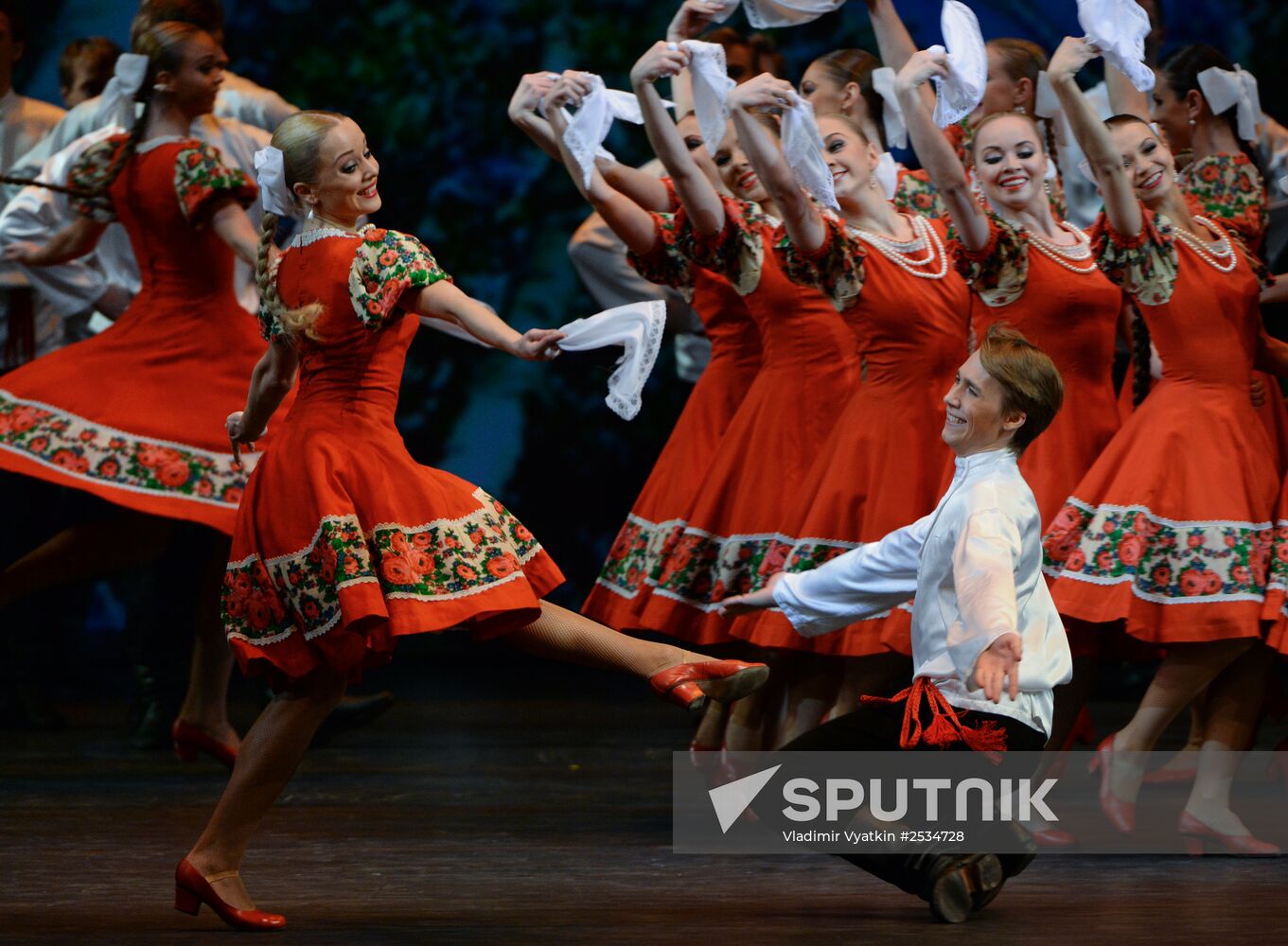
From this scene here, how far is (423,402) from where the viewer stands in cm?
685

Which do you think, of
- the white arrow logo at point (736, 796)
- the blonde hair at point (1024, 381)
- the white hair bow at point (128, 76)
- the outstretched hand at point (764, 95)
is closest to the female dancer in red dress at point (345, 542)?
the white arrow logo at point (736, 796)

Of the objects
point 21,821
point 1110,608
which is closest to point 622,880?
point 1110,608

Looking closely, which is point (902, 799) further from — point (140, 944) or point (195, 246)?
point (195, 246)

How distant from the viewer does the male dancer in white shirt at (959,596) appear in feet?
9.28

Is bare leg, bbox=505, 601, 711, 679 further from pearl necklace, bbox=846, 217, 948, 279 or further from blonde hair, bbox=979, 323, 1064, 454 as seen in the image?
pearl necklace, bbox=846, 217, 948, 279

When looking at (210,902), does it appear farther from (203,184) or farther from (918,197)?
(918,197)

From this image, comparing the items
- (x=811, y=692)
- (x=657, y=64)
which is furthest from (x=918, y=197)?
(x=811, y=692)

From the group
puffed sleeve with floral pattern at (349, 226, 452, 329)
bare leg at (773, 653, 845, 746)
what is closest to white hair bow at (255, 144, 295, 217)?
puffed sleeve with floral pattern at (349, 226, 452, 329)

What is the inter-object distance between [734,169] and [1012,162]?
765 mm

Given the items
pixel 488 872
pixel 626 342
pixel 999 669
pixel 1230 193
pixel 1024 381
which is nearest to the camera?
pixel 999 669

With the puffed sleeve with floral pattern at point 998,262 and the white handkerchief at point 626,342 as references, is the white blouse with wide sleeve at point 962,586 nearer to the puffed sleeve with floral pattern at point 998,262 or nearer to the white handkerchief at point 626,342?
the white handkerchief at point 626,342

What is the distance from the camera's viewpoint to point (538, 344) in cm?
267

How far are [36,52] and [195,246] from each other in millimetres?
2775

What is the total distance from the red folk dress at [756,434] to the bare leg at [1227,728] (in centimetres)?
90
